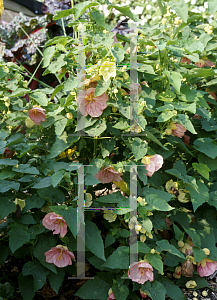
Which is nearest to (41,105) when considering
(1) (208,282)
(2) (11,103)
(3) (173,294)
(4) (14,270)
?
(2) (11,103)

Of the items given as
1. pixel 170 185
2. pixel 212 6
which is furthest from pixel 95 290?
pixel 212 6

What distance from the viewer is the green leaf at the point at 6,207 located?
40.8 inches

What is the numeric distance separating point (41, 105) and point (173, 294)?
0.97 meters

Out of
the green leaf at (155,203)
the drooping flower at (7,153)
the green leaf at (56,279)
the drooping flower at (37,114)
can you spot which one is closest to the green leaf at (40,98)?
the drooping flower at (37,114)

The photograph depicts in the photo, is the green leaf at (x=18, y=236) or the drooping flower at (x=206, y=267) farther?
the drooping flower at (x=206, y=267)

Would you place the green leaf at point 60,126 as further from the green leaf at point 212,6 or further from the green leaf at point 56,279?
the green leaf at point 212,6

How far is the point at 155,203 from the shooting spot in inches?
42.6

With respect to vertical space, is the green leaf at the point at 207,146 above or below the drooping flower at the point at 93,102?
below

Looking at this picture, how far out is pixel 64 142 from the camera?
116 cm

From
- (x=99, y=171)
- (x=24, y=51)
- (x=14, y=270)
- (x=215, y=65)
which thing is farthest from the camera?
(x=24, y=51)

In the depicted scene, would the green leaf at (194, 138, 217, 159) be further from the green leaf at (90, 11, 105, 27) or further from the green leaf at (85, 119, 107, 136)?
the green leaf at (90, 11, 105, 27)

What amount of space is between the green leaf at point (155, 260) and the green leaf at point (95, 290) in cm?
23

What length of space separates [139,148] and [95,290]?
601 millimetres

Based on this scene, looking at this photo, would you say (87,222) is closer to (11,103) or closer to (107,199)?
(107,199)
